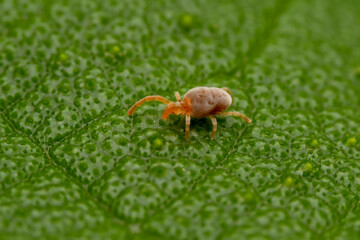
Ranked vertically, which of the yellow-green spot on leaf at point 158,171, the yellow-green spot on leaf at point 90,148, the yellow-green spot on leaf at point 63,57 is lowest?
the yellow-green spot on leaf at point 158,171

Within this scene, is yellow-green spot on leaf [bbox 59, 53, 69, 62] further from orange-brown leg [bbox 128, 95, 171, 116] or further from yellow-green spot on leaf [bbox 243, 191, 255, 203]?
yellow-green spot on leaf [bbox 243, 191, 255, 203]

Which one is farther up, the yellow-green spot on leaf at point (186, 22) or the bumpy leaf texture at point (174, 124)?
the yellow-green spot on leaf at point (186, 22)

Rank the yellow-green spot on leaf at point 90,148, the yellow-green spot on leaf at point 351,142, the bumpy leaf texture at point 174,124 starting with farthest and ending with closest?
the yellow-green spot on leaf at point 351,142
the yellow-green spot on leaf at point 90,148
the bumpy leaf texture at point 174,124

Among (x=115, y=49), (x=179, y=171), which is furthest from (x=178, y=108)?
(x=115, y=49)

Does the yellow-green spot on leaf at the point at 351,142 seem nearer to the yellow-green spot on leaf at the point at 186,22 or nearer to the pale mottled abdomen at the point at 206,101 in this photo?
the pale mottled abdomen at the point at 206,101

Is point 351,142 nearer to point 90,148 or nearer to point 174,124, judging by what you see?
point 174,124

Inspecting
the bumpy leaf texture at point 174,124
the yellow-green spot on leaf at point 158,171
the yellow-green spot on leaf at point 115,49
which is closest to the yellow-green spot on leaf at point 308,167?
the bumpy leaf texture at point 174,124

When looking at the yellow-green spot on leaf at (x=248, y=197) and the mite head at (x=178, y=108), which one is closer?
the yellow-green spot on leaf at (x=248, y=197)
